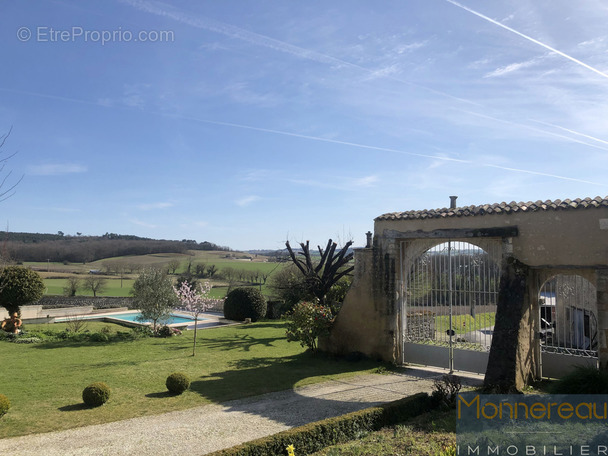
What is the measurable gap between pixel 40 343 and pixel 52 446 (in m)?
12.0

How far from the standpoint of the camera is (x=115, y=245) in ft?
228

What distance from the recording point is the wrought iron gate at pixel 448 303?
12.0 m

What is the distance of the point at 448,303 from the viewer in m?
12.7

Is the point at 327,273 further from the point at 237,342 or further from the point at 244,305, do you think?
the point at 244,305

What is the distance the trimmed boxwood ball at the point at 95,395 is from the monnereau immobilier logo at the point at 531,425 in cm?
722

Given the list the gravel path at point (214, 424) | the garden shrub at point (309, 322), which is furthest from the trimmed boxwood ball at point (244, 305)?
the gravel path at point (214, 424)

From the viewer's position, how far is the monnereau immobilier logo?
6336mm

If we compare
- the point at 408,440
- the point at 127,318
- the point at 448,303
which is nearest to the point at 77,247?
the point at 127,318

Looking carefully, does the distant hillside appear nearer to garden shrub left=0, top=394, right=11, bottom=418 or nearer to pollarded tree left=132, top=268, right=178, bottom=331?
pollarded tree left=132, top=268, right=178, bottom=331

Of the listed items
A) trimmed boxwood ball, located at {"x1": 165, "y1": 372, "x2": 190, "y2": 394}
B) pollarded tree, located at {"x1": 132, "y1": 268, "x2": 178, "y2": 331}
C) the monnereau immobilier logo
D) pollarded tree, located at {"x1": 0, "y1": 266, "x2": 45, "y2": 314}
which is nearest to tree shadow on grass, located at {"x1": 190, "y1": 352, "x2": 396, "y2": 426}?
trimmed boxwood ball, located at {"x1": 165, "y1": 372, "x2": 190, "y2": 394}

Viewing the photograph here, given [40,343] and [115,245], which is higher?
[115,245]

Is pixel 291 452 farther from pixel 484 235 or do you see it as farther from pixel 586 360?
pixel 586 360

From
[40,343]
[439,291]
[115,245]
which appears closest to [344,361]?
[439,291]

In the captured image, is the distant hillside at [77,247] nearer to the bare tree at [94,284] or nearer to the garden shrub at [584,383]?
the bare tree at [94,284]
